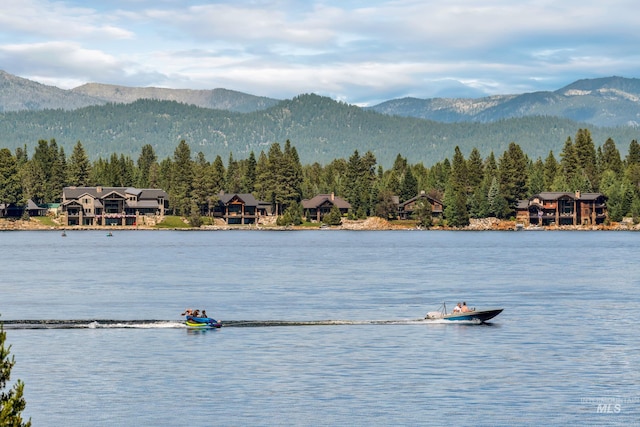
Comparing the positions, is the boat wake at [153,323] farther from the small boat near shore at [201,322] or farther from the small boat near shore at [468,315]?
the small boat near shore at [201,322]

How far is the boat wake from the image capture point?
71375 millimetres

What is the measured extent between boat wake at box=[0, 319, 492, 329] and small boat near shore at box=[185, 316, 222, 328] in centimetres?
92

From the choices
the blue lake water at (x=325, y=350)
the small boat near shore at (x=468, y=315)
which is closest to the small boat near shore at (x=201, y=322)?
the blue lake water at (x=325, y=350)

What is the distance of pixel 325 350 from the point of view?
61.3 metres

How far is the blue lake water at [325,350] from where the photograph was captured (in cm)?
4519

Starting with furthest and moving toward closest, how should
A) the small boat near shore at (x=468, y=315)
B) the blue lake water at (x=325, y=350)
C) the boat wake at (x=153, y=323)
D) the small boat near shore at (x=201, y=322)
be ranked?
the small boat near shore at (x=468, y=315) < the boat wake at (x=153, y=323) < the small boat near shore at (x=201, y=322) < the blue lake water at (x=325, y=350)

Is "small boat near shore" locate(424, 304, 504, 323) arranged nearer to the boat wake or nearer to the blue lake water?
the boat wake

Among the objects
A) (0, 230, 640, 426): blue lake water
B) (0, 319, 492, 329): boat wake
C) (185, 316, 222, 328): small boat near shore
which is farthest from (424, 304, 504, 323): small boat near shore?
(185, 316, 222, 328): small boat near shore

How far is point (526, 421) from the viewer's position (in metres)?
42.9

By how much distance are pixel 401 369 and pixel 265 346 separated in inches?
445

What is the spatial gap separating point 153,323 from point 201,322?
4.51 m

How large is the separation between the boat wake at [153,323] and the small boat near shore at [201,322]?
921 millimetres

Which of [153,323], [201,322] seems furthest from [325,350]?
[153,323]

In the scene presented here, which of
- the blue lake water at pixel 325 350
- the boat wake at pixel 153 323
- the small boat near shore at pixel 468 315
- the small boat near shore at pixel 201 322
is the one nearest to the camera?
the blue lake water at pixel 325 350
